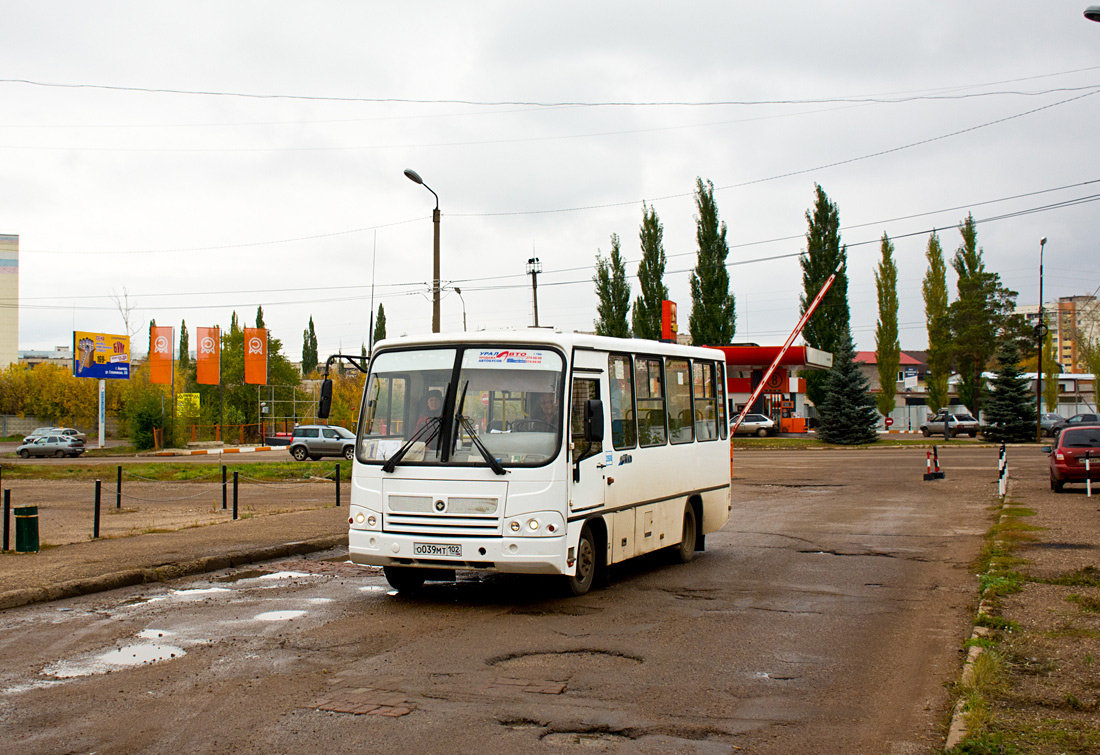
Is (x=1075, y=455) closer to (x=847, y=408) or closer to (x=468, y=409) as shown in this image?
(x=468, y=409)

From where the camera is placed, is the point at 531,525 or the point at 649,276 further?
the point at 649,276

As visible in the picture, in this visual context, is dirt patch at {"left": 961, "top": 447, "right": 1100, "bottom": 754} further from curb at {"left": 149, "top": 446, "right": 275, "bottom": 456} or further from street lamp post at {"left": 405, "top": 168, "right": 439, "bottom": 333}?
curb at {"left": 149, "top": 446, "right": 275, "bottom": 456}

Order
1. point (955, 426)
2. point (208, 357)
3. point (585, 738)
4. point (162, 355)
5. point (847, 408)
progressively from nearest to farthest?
point (585, 738), point (847, 408), point (208, 357), point (162, 355), point (955, 426)

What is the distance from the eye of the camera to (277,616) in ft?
30.7

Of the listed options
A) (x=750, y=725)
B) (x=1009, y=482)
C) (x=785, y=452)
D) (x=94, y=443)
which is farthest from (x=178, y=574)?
(x=94, y=443)

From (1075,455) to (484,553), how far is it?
18545 millimetres

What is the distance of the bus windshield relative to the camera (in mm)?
Answer: 9828

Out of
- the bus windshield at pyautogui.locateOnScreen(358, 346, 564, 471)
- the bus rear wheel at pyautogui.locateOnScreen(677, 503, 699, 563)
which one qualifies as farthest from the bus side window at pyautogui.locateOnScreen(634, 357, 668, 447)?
the bus windshield at pyautogui.locateOnScreen(358, 346, 564, 471)

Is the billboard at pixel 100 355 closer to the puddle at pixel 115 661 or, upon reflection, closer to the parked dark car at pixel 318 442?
the parked dark car at pixel 318 442

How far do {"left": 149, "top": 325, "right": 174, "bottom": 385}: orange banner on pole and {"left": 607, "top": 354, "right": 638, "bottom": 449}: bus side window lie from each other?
49.2m

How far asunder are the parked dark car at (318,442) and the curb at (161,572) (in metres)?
31.6

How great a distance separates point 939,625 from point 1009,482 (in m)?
21.0

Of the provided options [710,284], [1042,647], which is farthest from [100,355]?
[1042,647]

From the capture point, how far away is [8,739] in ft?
17.9
